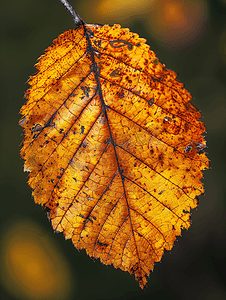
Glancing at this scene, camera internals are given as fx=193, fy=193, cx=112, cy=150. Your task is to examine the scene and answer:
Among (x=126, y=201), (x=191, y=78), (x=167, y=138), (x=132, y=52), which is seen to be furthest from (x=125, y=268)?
(x=191, y=78)

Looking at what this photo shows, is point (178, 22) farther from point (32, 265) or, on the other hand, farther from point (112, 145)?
point (32, 265)

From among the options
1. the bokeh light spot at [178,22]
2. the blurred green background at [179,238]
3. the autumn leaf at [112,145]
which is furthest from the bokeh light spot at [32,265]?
the bokeh light spot at [178,22]

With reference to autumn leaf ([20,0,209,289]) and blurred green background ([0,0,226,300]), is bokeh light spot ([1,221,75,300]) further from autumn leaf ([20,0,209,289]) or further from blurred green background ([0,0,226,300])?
autumn leaf ([20,0,209,289])

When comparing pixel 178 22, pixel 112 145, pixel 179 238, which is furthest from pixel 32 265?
pixel 178 22

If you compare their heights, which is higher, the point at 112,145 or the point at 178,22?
the point at 178,22

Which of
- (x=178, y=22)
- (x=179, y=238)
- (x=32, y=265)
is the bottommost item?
(x=32, y=265)

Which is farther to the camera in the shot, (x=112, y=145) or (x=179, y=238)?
(x=179, y=238)
